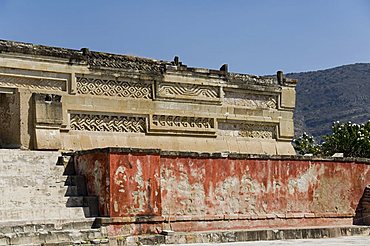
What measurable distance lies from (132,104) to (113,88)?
535 mm

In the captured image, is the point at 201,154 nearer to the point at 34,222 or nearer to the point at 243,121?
the point at 34,222

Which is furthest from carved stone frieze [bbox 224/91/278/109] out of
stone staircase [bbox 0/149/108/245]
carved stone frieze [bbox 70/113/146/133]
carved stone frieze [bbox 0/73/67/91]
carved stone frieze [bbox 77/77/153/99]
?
stone staircase [bbox 0/149/108/245]

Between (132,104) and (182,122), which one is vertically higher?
(132,104)

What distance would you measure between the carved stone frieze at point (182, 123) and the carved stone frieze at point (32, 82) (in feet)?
7.27

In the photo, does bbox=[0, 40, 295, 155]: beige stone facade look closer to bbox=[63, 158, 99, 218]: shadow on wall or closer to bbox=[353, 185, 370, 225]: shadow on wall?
bbox=[63, 158, 99, 218]: shadow on wall

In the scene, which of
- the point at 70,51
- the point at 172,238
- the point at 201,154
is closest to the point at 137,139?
the point at 70,51

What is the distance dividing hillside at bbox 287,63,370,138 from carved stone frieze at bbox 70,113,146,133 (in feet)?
214

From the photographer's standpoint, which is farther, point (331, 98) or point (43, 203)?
point (331, 98)

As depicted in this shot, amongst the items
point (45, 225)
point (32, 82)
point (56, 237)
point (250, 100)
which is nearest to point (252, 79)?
point (250, 100)

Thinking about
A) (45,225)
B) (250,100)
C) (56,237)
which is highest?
(250,100)

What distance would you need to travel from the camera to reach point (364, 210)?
1380cm

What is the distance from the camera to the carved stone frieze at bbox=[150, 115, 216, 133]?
14641 millimetres

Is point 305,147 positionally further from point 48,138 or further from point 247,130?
point 48,138

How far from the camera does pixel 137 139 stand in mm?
14211
